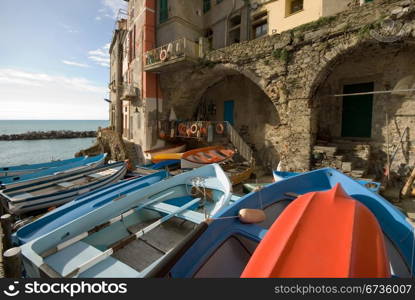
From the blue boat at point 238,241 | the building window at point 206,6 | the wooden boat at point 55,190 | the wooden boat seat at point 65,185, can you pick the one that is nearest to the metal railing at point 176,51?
the building window at point 206,6

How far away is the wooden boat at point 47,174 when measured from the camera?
22.6 feet

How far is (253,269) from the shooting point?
1617 mm

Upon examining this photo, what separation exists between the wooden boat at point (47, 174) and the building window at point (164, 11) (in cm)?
929

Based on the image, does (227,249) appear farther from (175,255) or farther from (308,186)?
(308,186)

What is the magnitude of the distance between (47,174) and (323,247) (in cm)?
972

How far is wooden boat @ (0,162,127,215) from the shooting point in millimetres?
5798

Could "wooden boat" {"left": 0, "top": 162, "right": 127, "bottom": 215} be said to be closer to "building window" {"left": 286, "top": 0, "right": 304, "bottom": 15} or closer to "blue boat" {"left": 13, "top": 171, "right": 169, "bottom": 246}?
"blue boat" {"left": 13, "top": 171, "right": 169, "bottom": 246}

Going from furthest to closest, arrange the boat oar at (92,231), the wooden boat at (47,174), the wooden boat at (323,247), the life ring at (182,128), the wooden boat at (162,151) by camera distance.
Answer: the life ring at (182,128) → the wooden boat at (162,151) → the wooden boat at (47,174) → the boat oar at (92,231) → the wooden boat at (323,247)

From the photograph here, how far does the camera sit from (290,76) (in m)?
7.89

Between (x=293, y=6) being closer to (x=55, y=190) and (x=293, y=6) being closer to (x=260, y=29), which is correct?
(x=260, y=29)

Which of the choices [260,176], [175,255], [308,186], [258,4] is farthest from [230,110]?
[175,255]

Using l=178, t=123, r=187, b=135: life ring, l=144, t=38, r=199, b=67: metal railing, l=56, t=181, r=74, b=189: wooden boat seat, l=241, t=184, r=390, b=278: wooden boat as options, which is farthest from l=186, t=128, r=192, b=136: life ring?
l=241, t=184, r=390, b=278: wooden boat

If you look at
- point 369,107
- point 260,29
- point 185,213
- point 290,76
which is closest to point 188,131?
point 290,76

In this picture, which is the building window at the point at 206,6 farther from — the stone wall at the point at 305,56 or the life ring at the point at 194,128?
the life ring at the point at 194,128
